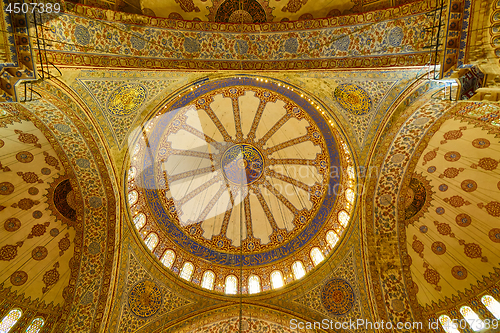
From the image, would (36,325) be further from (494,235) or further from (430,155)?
(494,235)

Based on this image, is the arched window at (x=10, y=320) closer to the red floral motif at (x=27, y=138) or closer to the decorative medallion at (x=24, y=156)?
the decorative medallion at (x=24, y=156)

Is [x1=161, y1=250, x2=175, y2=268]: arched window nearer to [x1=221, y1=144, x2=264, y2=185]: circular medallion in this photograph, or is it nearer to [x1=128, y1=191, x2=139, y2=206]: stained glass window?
[x1=128, y1=191, x2=139, y2=206]: stained glass window

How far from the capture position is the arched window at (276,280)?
889 cm

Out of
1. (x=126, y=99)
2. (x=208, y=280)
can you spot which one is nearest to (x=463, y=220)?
(x=208, y=280)

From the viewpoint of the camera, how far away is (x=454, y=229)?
7.32 metres

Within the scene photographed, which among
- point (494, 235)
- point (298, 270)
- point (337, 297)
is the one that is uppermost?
point (494, 235)

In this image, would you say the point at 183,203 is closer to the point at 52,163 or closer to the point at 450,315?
the point at 52,163

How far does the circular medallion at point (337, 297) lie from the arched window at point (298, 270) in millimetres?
852

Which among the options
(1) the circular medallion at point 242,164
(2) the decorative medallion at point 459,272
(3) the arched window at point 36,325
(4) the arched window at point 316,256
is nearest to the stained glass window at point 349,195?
(4) the arched window at point 316,256

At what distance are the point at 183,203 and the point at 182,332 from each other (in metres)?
4.16

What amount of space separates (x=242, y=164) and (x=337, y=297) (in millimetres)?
5562

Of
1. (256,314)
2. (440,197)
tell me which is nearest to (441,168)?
(440,197)

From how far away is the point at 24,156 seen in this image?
6488 mm

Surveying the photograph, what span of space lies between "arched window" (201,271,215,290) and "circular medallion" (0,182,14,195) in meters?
5.85
